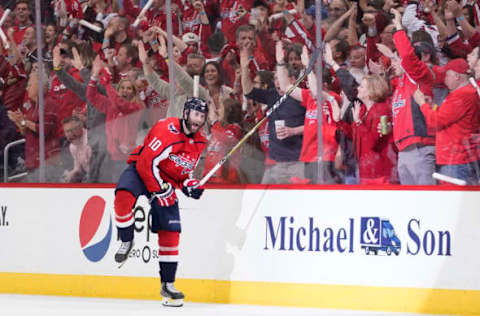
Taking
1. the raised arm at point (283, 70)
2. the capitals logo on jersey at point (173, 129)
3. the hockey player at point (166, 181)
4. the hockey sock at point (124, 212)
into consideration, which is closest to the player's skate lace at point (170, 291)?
the hockey player at point (166, 181)

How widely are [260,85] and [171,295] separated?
1518 millimetres

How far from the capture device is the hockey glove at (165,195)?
6066mm

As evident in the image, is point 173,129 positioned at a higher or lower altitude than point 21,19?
lower

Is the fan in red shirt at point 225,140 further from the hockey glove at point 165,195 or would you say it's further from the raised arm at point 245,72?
the hockey glove at point 165,195

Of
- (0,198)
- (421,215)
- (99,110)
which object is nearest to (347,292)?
(421,215)

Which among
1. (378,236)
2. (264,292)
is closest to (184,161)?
(264,292)

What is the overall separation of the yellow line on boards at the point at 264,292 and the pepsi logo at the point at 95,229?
0.18 metres

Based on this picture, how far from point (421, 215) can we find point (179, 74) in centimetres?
200

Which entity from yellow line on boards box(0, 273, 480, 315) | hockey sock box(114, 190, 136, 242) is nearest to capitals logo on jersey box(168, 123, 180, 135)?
hockey sock box(114, 190, 136, 242)

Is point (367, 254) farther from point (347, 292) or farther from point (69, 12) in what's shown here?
point (69, 12)

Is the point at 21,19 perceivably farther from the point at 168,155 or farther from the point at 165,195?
the point at 165,195

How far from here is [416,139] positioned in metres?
5.86

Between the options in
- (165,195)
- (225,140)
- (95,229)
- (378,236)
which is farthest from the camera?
(95,229)

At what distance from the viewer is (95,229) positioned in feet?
22.0
